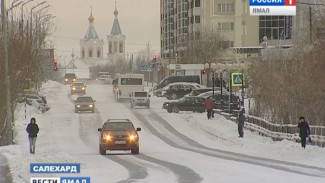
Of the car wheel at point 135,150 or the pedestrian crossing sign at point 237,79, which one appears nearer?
the car wheel at point 135,150

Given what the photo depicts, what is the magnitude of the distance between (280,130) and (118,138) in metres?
11.0

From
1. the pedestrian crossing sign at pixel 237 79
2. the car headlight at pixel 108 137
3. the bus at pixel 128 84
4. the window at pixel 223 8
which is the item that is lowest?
the car headlight at pixel 108 137

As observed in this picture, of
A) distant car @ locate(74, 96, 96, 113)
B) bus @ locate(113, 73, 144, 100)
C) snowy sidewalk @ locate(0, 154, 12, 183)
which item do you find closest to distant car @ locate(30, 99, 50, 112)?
distant car @ locate(74, 96, 96, 113)

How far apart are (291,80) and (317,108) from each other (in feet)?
8.07

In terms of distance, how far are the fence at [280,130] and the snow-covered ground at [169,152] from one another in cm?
56

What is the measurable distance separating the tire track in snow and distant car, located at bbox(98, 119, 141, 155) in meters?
3.51

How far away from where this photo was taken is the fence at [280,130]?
34688 millimetres

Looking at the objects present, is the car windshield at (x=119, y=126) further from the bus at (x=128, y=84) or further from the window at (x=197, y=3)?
the window at (x=197, y=3)

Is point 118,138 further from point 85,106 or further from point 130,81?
point 130,81

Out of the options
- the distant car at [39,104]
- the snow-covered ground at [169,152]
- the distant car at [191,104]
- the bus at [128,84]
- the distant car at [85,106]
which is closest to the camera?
the snow-covered ground at [169,152]

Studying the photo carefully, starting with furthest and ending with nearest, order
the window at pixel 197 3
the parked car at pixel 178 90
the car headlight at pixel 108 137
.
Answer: the window at pixel 197 3
the parked car at pixel 178 90
the car headlight at pixel 108 137

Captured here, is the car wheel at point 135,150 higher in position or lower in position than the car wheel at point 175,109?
lower

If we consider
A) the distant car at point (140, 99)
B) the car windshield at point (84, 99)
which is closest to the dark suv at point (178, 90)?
the distant car at point (140, 99)

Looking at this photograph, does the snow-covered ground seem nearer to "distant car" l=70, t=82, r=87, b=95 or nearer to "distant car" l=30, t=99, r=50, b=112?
"distant car" l=30, t=99, r=50, b=112
